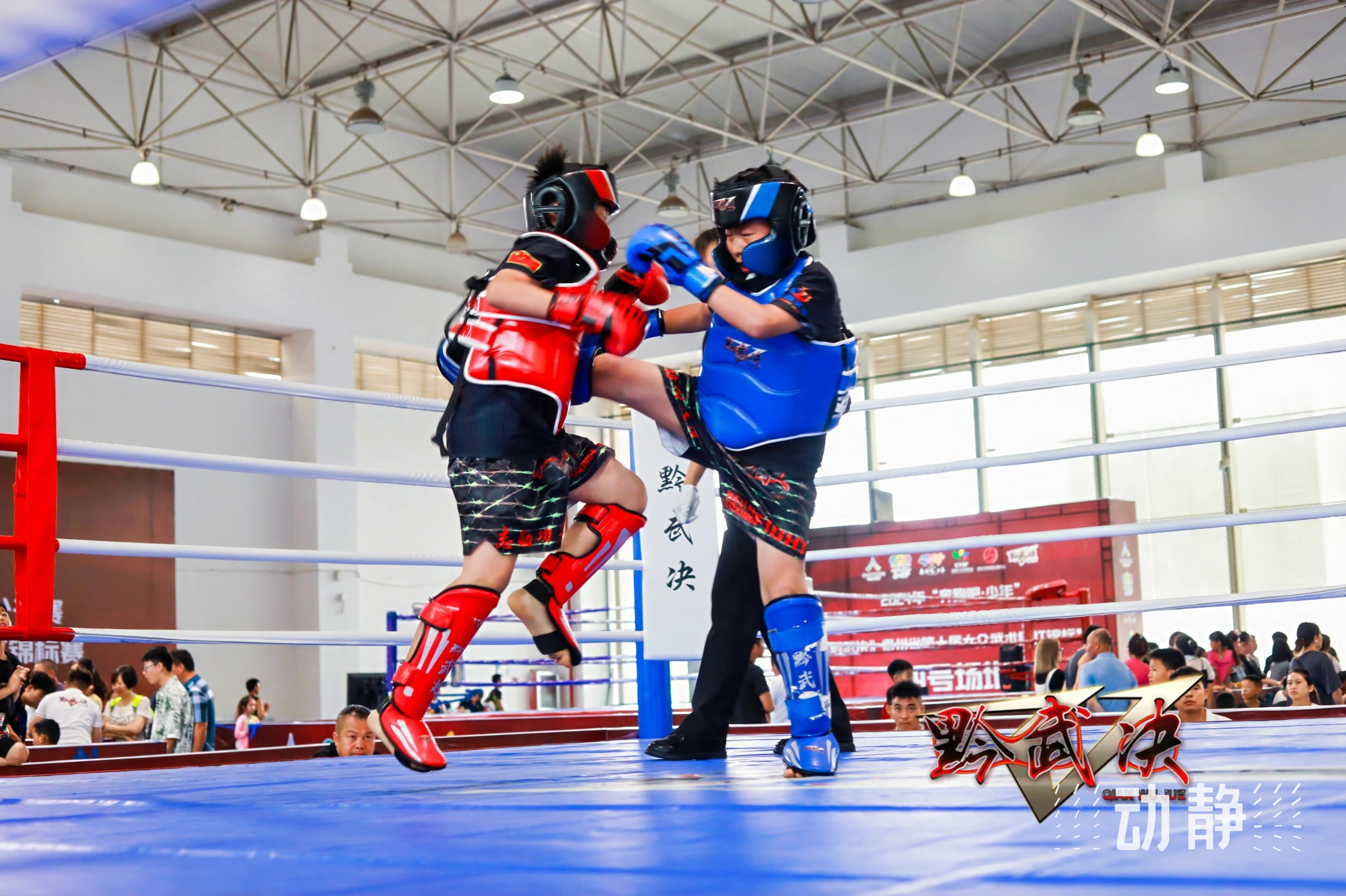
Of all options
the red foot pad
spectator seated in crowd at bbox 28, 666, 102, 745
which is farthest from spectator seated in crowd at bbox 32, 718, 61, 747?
the red foot pad

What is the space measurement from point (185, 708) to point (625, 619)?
977cm

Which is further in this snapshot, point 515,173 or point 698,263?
point 515,173

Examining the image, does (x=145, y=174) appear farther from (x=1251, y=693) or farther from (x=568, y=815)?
(x=568, y=815)

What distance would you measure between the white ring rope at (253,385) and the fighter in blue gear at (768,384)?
0.29m

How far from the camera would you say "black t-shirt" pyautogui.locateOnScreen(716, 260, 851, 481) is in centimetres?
221

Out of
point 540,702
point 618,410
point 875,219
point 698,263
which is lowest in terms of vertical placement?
point 540,702

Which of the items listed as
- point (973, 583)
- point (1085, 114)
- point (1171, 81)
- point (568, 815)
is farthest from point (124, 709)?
point (1171, 81)

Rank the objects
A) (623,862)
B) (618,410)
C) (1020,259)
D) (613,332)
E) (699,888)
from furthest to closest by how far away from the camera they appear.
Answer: (618,410)
(1020,259)
(613,332)
(623,862)
(699,888)

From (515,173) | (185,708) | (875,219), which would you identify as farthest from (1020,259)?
(185,708)

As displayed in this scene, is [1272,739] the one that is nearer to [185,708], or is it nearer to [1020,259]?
[185,708]

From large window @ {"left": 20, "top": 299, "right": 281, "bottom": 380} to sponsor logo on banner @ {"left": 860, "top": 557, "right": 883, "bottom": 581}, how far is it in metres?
6.30

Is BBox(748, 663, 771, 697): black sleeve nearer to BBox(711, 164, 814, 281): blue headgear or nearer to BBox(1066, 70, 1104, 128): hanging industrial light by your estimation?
BBox(711, 164, 814, 281): blue headgear

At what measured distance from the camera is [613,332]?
2146mm

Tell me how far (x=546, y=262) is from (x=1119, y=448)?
1.79 meters
